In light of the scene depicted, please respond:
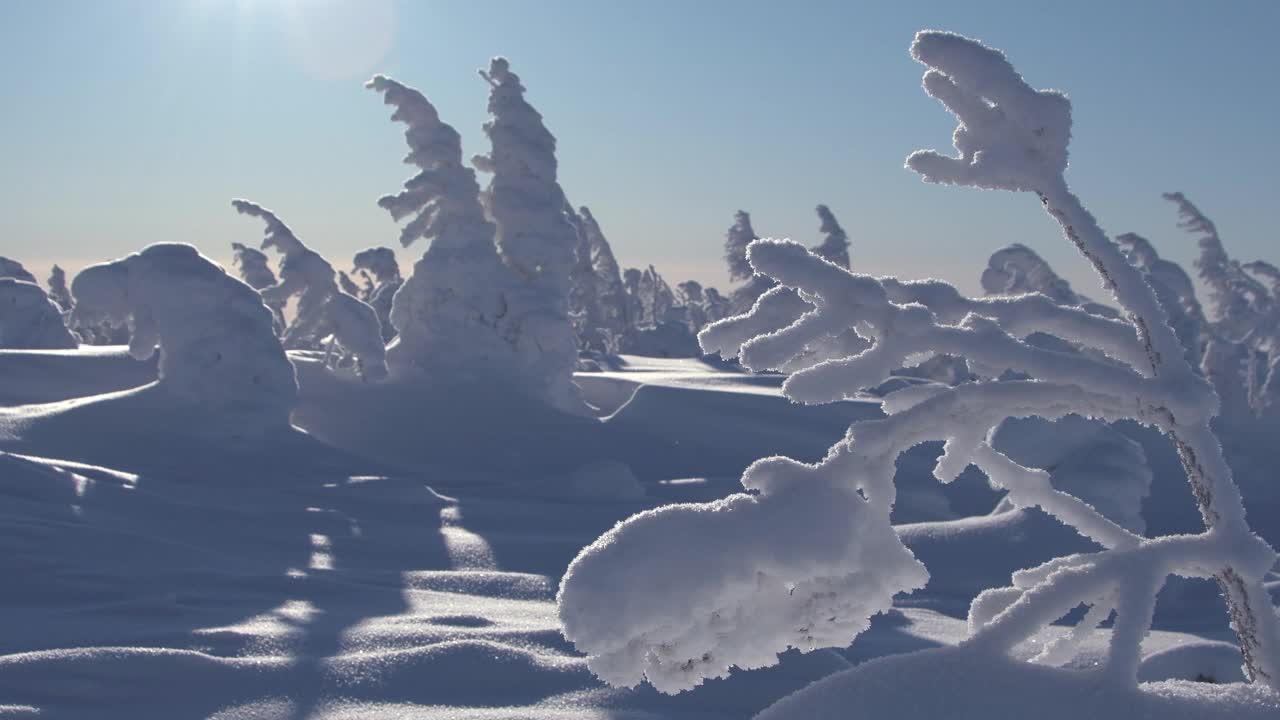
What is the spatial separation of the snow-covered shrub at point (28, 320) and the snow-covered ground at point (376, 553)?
6146mm

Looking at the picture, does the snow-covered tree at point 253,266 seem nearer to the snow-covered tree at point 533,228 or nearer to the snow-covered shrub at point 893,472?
the snow-covered tree at point 533,228

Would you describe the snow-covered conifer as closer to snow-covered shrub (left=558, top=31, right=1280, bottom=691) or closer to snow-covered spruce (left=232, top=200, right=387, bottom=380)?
snow-covered spruce (left=232, top=200, right=387, bottom=380)

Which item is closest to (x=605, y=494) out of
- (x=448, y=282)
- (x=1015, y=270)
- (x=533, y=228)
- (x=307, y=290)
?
(x=448, y=282)

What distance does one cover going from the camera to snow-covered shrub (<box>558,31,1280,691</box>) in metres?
1.85

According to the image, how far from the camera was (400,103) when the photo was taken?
20875 millimetres

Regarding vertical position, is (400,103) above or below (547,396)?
above

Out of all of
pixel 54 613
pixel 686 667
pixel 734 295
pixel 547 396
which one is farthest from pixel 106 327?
pixel 686 667

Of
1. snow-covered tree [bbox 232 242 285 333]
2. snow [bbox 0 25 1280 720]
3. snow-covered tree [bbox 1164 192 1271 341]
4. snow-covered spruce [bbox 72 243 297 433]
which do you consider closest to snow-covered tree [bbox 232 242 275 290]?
snow-covered tree [bbox 232 242 285 333]

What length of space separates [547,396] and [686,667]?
1901cm

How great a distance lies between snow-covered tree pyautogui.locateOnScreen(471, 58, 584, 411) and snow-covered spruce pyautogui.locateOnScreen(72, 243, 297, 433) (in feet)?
20.8

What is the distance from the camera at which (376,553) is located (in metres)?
10.0

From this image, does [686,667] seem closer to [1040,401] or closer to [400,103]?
[1040,401]

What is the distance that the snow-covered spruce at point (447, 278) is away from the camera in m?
20.4

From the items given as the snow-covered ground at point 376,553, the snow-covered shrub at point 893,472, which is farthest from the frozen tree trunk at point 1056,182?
the snow-covered ground at point 376,553
